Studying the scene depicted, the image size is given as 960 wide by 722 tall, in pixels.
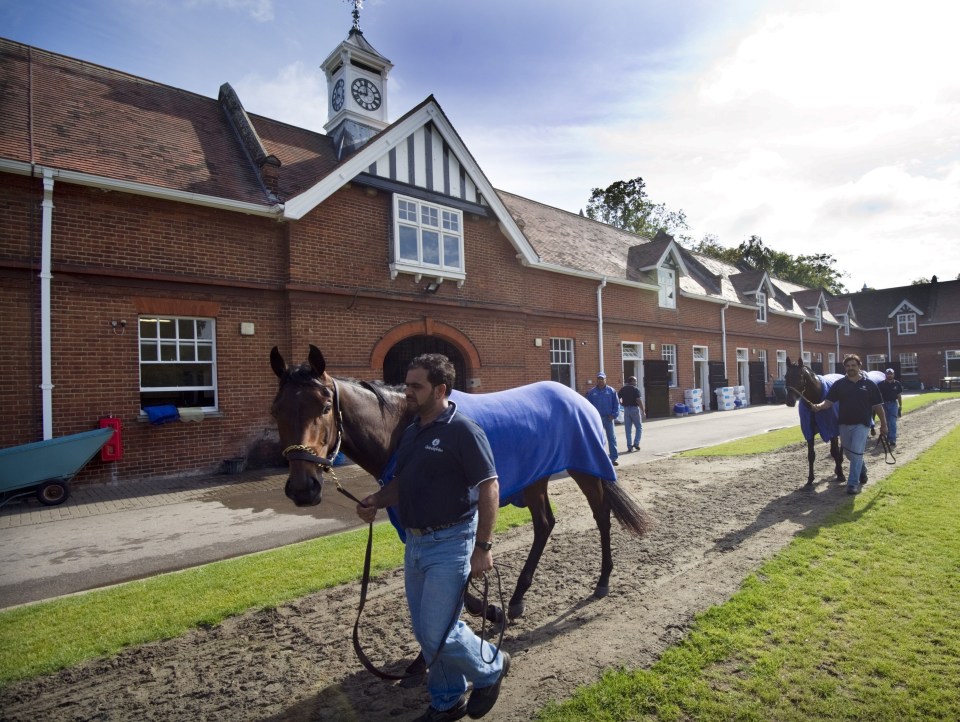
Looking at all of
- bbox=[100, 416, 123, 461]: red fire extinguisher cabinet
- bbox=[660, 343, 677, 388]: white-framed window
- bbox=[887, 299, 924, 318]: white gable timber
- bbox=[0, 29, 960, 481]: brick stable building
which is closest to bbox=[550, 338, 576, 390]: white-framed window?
bbox=[0, 29, 960, 481]: brick stable building

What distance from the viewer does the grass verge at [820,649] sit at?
2.74 meters

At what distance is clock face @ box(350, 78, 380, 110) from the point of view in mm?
15180

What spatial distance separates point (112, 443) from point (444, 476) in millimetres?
8797

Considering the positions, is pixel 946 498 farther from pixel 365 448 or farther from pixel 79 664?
pixel 79 664

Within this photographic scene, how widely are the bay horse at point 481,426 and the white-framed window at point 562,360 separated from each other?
12.4 meters

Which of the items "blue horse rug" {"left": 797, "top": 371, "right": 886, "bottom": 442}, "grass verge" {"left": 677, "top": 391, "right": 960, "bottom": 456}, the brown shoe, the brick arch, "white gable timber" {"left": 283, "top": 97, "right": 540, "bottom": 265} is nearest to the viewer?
the brown shoe

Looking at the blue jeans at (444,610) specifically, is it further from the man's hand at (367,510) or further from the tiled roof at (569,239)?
the tiled roof at (569,239)

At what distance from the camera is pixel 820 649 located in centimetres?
327

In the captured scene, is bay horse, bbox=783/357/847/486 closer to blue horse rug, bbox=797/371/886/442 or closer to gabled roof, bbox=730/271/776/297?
blue horse rug, bbox=797/371/886/442

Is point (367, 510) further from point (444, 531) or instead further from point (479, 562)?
point (479, 562)

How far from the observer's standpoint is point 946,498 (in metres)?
6.53

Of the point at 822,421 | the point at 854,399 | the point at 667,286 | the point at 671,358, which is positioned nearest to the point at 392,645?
the point at 854,399

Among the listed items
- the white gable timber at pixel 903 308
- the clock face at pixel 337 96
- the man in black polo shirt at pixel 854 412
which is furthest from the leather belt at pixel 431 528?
the white gable timber at pixel 903 308

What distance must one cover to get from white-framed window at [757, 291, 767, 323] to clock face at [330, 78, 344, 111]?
75.3 ft
